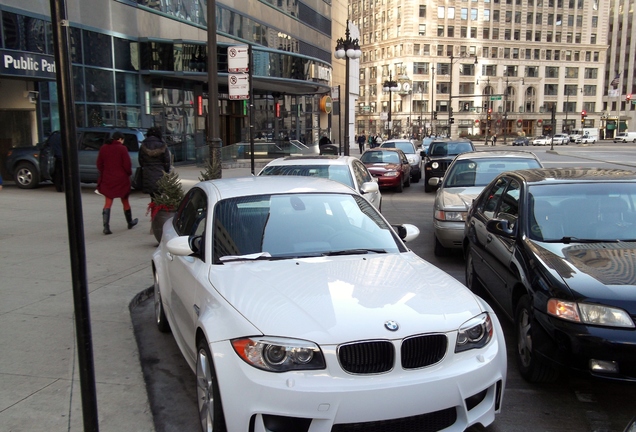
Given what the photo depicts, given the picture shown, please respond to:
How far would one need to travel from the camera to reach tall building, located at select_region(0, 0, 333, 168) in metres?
19.7

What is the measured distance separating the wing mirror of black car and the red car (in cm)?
1367

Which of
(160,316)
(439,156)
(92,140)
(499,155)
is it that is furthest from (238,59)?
(439,156)

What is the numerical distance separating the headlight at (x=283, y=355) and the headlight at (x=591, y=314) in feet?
6.64

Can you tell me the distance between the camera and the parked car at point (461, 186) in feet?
29.6

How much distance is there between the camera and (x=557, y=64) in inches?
4734

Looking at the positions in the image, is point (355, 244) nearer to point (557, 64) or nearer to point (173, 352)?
point (173, 352)

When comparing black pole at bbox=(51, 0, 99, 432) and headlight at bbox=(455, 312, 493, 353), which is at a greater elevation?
black pole at bbox=(51, 0, 99, 432)

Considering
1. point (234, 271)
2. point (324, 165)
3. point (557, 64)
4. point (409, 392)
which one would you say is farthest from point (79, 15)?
point (557, 64)

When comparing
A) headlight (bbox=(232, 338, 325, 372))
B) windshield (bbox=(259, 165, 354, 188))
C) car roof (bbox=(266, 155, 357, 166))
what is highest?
car roof (bbox=(266, 155, 357, 166))

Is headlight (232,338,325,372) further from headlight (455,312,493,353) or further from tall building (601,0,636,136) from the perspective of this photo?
tall building (601,0,636,136)

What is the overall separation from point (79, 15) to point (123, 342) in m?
20.0

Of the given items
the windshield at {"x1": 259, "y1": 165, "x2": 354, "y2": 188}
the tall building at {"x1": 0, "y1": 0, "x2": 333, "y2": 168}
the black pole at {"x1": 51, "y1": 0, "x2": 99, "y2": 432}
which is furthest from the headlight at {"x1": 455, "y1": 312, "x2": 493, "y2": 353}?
the tall building at {"x1": 0, "y1": 0, "x2": 333, "y2": 168}

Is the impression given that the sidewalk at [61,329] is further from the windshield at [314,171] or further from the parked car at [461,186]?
the parked car at [461,186]

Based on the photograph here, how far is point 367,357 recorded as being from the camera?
3205 millimetres
